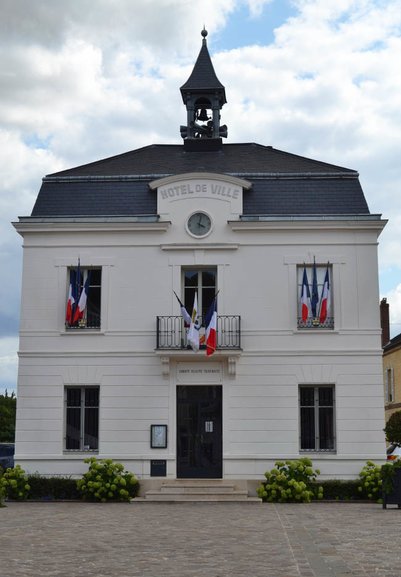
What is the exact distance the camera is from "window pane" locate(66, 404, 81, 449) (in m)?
23.4

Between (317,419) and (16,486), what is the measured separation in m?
8.22

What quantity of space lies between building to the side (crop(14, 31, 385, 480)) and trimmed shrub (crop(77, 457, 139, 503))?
1.93ft

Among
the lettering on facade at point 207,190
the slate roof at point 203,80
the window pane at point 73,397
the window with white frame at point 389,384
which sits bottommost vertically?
the window pane at point 73,397

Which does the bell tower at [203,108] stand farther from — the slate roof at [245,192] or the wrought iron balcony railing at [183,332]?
the wrought iron balcony railing at [183,332]

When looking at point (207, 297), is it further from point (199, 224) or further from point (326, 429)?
point (326, 429)

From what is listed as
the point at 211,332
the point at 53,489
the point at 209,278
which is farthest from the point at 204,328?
the point at 53,489

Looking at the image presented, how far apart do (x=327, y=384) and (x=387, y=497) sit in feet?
14.4

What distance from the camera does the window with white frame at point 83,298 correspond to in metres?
23.6

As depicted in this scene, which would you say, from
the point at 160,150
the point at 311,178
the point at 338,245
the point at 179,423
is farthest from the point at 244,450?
the point at 160,150

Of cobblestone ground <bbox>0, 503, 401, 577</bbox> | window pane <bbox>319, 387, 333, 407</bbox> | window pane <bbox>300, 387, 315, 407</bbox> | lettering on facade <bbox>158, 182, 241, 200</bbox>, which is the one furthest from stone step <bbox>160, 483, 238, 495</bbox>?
lettering on facade <bbox>158, 182, 241, 200</bbox>

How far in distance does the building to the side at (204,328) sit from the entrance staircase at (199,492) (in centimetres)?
54

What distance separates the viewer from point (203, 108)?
1143 inches

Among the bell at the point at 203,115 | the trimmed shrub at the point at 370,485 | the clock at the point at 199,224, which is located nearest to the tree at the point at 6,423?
the bell at the point at 203,115

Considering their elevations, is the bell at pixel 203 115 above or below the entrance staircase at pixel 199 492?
above
